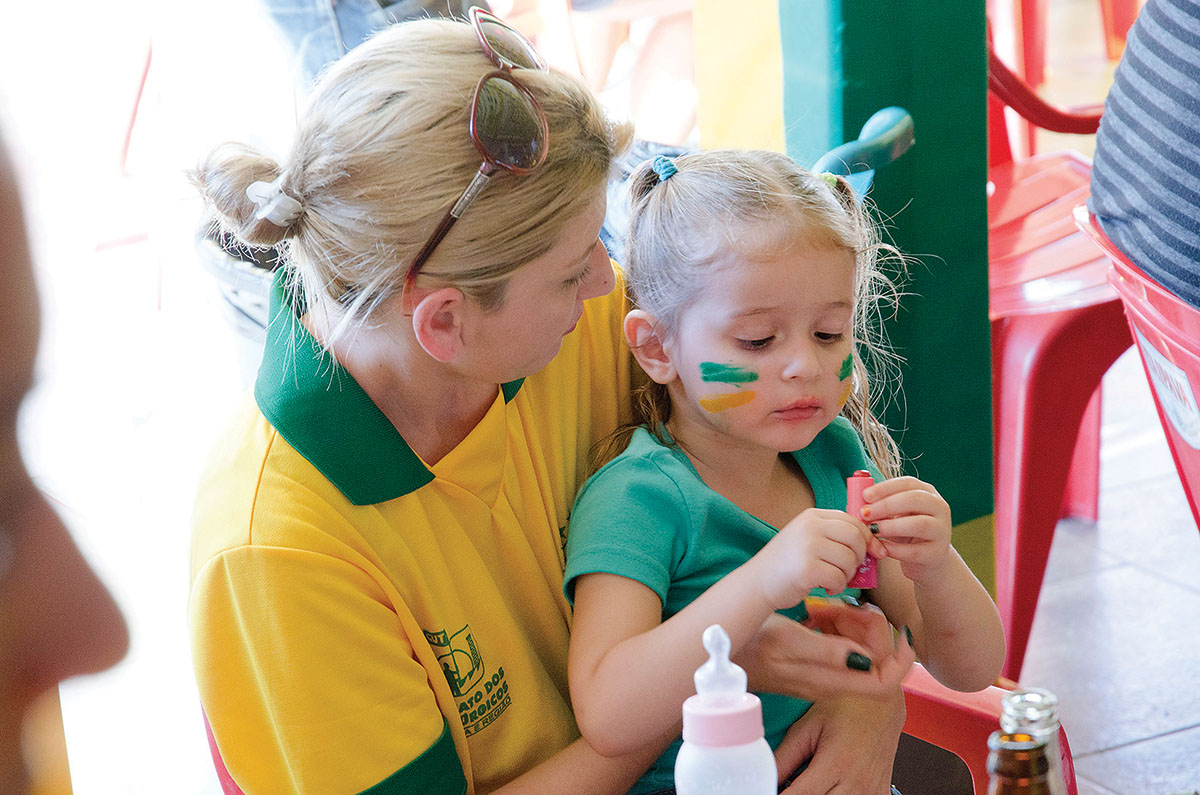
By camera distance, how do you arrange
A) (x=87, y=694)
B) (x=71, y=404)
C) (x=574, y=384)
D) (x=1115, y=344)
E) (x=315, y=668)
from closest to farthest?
(x=315, y=668) < (x=574, y=384) < (x=1115, y=344) < (x=87, y=694) < (x=71, y=404)

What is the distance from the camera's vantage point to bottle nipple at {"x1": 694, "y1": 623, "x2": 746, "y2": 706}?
2.30 feet

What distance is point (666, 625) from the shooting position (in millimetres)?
994

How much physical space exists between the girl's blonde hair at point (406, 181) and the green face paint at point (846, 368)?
11.0 inches

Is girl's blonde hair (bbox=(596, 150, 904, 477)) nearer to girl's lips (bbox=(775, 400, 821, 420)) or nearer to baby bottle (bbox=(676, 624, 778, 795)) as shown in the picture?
girl's lips (bbox=(775, 400, 821, 420))

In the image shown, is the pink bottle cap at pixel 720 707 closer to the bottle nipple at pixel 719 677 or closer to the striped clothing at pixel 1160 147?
the bottle nipple at pixel 719 677

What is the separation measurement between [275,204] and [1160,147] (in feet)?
2.65

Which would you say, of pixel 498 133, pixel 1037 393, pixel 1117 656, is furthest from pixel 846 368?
pixel 1117 656

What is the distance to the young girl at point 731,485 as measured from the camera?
98 cm

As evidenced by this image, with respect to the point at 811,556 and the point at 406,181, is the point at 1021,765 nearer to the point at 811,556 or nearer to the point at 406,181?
the point at 811,556

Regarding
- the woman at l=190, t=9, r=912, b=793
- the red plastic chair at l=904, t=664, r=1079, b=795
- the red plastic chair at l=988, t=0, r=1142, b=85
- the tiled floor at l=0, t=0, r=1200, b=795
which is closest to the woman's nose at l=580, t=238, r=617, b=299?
the woman at l=190, t=9, r=912, b=793

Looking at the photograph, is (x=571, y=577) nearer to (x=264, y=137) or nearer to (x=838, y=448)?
(x=838, y=448)

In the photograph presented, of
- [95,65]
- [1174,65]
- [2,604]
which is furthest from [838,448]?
[95,65]

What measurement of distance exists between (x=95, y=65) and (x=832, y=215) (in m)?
2.66

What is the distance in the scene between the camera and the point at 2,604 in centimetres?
51
